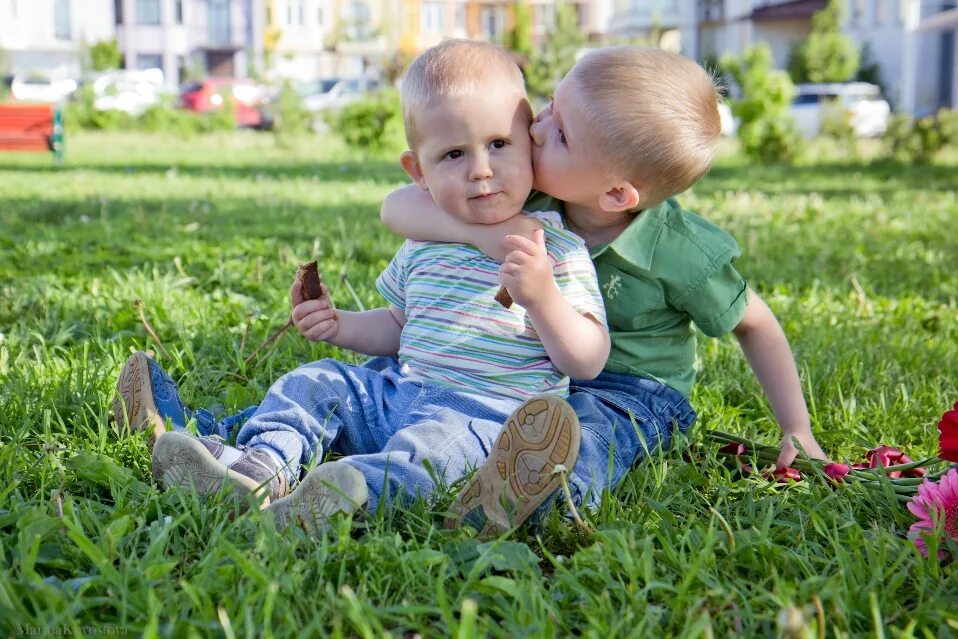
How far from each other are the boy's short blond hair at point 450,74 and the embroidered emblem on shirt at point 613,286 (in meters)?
0.43

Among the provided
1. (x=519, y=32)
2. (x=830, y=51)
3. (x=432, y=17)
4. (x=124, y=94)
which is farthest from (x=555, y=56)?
(x=432, y=17)

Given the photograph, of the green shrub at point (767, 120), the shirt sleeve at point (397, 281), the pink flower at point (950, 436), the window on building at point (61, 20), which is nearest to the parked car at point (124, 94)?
the window on building at point (61, 20)

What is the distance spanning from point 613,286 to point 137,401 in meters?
1.12

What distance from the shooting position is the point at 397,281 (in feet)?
8.66

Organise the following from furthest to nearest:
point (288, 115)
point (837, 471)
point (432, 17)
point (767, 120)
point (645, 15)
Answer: point (432, 17), point (645, 15), point (288, 115), point (767, 120), point (837, 471)

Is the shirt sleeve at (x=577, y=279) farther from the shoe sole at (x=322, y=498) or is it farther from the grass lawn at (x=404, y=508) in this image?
the shoe sole at (x=322, y=498)

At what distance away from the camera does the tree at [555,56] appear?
2472cm

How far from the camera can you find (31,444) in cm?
238

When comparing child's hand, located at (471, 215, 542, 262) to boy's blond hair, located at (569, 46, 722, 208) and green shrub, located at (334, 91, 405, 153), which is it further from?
green shrub, located at (334, 91, 405, 153)

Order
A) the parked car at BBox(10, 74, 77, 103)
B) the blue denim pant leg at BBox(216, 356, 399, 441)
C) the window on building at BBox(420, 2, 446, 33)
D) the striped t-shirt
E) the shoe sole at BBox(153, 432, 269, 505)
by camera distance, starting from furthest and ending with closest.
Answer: the window on building at BBox(420, 2, 446, 33)
the parked car at BBox(10, 74, 77, 103)
the blue denim pant leg at BBox(216, 356, 399, 441)
the striped t-shirt
the shoe sole at BBox(153, 432, 269, 505)

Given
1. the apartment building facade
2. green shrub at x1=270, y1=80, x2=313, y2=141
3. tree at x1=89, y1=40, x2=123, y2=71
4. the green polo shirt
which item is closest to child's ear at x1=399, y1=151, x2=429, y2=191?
the green polo shirt

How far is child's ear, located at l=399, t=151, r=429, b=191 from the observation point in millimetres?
2453

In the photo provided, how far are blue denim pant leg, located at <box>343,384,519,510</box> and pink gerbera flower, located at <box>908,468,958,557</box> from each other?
0.80 metres

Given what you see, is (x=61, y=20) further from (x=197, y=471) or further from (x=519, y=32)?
(x=197, y=471)
